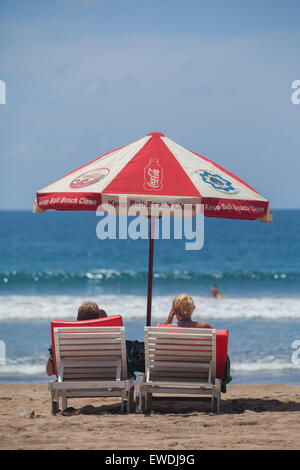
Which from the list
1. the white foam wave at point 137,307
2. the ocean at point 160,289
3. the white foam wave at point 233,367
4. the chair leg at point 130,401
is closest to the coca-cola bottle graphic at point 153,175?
the chair leg at point 130,401

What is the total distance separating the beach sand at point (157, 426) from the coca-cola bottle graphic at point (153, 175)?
82.4 inches

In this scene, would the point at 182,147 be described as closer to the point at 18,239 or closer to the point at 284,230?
the point at 18,239

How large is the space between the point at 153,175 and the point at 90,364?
6.08 feet

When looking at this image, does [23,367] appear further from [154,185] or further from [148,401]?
[154,185]

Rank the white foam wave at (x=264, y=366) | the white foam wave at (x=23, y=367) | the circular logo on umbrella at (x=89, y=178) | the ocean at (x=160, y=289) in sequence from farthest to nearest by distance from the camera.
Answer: the ocean at (x=160, y=289), the white foam wave at (x=264, y=366), the white foam wave at (x=23, y=367), the circular logo on umbrella at (x=89, y=178)

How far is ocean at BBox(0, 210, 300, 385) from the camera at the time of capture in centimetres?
1172

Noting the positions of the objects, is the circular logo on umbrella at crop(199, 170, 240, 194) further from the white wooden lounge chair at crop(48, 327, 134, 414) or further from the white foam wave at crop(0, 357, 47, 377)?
the white foam wave at crop(0, 357, 47, 377)

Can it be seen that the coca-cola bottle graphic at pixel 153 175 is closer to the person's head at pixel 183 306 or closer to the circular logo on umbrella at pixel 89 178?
the circular logo on umbrella at pixel 89 178

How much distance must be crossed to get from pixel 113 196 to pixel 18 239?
50.6 m

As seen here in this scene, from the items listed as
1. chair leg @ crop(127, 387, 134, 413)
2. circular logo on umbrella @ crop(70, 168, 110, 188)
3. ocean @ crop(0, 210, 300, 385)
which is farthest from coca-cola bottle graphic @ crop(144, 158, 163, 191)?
ocean @ crop(0, 210, 300, 385)

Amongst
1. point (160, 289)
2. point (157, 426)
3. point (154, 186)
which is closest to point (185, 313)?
point (157, 426)

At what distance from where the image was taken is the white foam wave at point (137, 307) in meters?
17.9

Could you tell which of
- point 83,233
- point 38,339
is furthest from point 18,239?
point 38,339

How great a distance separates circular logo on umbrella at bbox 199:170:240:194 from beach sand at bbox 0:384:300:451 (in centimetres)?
211
